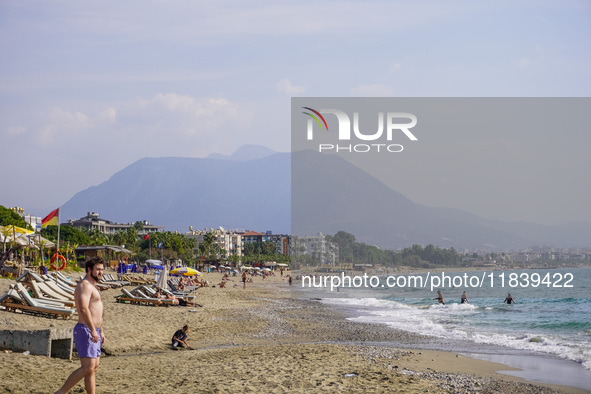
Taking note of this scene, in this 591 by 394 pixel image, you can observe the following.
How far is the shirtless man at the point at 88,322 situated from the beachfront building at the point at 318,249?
147160 mm

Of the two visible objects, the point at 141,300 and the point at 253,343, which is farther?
the point at 141,300

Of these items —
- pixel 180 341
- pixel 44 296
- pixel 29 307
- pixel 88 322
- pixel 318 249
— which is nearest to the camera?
pixel 88 322

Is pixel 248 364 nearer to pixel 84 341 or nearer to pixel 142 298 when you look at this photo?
pixel 84 341

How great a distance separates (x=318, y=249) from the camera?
541 feet

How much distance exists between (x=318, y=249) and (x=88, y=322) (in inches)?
6282

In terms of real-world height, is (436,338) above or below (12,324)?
below

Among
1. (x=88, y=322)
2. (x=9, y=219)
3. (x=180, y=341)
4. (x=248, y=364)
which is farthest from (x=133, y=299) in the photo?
(x=9, y=219)

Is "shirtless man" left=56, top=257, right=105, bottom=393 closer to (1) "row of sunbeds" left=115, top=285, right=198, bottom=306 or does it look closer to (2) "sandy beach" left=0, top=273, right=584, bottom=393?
(2) "sandy beach" left=0, top=273, right=584, bottom=393

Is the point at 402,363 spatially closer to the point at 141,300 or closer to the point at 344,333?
the point at 344,333

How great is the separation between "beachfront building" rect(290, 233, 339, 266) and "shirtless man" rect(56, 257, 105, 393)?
147 meters

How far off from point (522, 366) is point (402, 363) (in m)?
3.20

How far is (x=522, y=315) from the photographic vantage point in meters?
32.3

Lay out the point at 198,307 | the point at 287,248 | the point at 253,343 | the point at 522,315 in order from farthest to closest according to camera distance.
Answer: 1. the point at 287,248
2. the point at 522,315
3. the point at 198,307
4. the point at 253,343

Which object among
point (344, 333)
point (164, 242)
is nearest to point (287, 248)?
point (164, 242)
